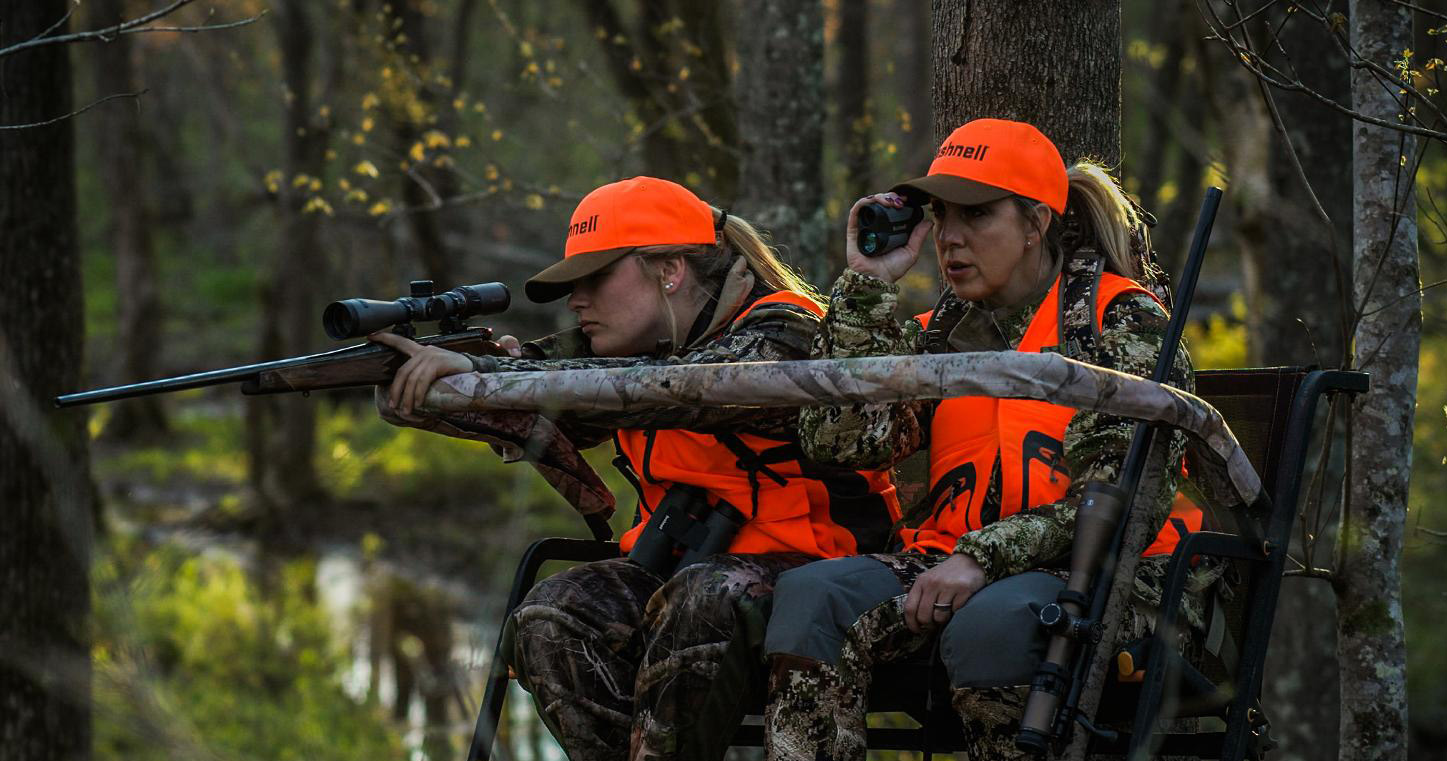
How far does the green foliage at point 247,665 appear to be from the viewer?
8773 mm

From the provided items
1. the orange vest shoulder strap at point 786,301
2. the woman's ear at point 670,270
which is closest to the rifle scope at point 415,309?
the woman's ear at point 670,270

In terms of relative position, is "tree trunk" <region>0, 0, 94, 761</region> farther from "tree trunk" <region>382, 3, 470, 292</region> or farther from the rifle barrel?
the rifle barrel

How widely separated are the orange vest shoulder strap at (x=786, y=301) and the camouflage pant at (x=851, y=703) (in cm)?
87

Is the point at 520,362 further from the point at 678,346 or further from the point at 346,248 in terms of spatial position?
the point at 346,248

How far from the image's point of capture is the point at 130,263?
58.5 ft

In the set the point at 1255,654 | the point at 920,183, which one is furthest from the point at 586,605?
the point at 1255,654

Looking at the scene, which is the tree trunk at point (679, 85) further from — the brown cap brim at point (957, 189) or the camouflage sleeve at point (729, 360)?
the brown cap brim at point (957, 189)

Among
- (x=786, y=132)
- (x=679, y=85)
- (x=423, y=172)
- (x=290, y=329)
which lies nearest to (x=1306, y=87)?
(x=786, y=132)

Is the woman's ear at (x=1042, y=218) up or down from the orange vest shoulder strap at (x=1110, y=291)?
up

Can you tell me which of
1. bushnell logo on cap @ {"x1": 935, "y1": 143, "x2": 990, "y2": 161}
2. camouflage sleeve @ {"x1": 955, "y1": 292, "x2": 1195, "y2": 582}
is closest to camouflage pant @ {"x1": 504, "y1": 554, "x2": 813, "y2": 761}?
camouflage sleeve @ {"x1": 955, "y1": 292, "x2": 1195, "y2": 582}

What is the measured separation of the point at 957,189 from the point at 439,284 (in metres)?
10.9

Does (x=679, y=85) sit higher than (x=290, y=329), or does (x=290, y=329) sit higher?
(x=679, y=85)

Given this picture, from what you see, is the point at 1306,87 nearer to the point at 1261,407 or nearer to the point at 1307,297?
the point at 1261,407

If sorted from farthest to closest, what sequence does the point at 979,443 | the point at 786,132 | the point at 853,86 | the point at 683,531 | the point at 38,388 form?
the point at 853,86 < the point at 786,132 < the point at 38,388 < the point at 683,531 < the point at 979,443
